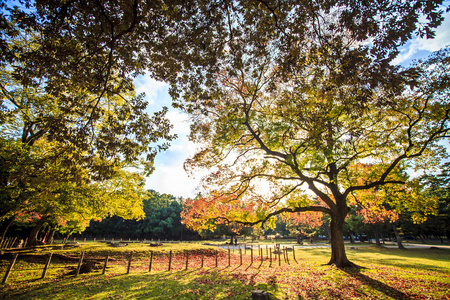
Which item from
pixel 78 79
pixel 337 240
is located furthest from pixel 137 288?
pixel 337 240

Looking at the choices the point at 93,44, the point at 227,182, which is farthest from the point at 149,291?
the point at 93,44

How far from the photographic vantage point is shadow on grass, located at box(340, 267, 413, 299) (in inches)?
284

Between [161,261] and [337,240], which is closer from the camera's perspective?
[337,240]

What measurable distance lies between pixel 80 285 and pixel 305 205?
13.2 m

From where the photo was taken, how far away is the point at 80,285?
28.4 feet

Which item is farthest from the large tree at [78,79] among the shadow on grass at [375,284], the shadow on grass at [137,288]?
the shadow on grass at [375,284]

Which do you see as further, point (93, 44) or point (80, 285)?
point (80, 285)

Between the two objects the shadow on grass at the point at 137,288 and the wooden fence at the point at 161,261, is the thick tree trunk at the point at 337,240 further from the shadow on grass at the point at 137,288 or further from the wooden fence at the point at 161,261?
the shadow on grass at the point at 137,288

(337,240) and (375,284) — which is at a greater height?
(337,240)

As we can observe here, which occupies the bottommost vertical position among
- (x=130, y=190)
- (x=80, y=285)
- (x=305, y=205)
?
(x=80, y=285)

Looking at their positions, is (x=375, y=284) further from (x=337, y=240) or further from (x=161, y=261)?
(x=161, y=261)

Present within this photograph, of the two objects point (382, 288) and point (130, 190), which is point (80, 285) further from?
point (382, 288)

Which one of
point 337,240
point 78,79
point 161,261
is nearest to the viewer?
point 78,79

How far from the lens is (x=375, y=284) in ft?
28.2
